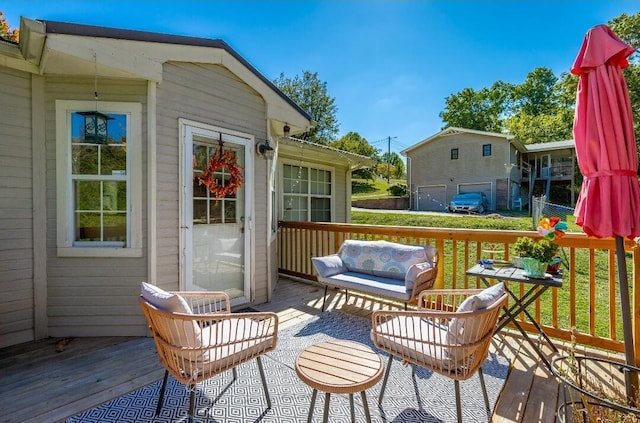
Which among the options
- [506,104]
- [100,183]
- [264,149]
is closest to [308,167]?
[264,149]

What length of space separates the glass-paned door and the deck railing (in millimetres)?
1618

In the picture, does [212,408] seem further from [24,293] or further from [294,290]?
[294,290]

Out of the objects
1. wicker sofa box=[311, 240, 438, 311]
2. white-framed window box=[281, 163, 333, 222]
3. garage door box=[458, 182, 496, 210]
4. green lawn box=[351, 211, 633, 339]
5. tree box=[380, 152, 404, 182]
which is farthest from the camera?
tree box=[380, 152, 404, 182]

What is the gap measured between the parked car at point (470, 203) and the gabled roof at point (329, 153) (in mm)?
12040

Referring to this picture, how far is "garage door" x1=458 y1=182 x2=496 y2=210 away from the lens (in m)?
18.8

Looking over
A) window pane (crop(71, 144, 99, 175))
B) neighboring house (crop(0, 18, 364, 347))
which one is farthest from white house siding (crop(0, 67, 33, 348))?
window pane (crop(71, 144, 99, 175))

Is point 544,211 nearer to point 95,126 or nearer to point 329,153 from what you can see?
point 329,153

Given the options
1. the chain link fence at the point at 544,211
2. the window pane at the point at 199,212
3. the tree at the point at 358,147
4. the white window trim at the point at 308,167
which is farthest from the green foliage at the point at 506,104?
the window pane at the point at 199,212

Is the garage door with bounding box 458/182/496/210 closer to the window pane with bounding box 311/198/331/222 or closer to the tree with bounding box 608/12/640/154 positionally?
the tree with bounding box 608/12/640/154

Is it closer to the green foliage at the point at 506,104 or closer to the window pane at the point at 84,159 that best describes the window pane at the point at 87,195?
the window pane at the point at 84,159

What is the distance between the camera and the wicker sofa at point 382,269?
3.63 metres

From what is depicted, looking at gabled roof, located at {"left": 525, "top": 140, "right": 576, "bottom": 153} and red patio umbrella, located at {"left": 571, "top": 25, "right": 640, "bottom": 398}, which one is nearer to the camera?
red patio umbrella, located at {"left": 571, "top": 25, "right": 640, "bottom": 398}

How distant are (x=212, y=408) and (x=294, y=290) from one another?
3.16m

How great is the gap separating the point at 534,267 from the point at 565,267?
6.55ft
